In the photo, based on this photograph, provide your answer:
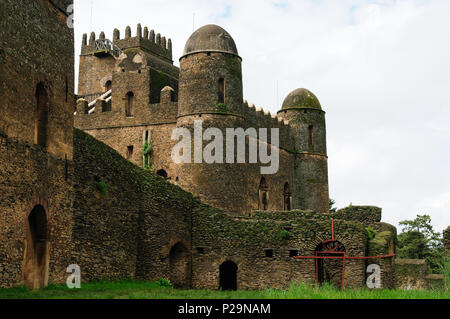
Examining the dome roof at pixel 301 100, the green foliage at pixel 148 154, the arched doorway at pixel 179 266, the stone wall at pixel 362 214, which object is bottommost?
the arched doorway at pixel 179 266

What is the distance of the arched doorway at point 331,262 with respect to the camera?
2445 cm

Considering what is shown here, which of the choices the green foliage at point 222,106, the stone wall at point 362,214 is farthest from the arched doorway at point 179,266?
the green foliage at point 222,106

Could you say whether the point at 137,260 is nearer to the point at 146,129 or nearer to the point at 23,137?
the point at 23,137

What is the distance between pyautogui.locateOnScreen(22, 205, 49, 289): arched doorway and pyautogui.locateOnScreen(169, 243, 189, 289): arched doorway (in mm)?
8145

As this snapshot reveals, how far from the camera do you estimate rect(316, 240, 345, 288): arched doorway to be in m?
24.5

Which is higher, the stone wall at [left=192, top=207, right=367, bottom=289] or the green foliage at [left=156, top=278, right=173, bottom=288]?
the stone wall at [left=192, top=207, right=367, bottom=289]

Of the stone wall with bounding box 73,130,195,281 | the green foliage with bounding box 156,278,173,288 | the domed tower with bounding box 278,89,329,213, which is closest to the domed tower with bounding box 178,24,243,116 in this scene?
the stone wall with bounding box 73,130,195,281

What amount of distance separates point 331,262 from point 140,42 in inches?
842

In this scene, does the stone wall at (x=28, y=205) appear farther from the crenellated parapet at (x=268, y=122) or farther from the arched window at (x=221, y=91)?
the crenellated parapet at (x=268, y=122)

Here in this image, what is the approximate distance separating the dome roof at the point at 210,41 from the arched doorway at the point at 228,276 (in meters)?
9.63

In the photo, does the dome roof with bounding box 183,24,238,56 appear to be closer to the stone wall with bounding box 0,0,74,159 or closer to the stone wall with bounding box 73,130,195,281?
the stone wall with bounding box 73,130,195,281

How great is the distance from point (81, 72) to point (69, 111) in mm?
23423

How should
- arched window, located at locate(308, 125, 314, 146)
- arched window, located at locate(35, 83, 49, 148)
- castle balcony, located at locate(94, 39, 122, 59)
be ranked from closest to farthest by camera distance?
arched window, located at locate(35, 83, 49, 148) < arched window, located at locate(308, 125, 314, 146) < castle balcony, located at locate(94, 39, 122, 59)

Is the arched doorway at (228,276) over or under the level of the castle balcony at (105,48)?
under
